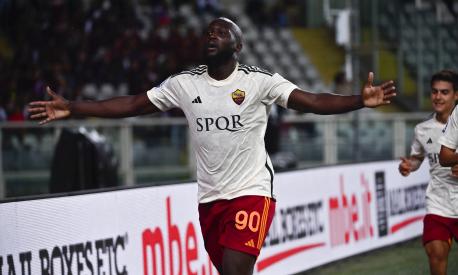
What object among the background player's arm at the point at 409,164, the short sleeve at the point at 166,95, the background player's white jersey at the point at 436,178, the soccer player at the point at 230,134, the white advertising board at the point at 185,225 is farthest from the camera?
the background player's arm at the point at 409,164

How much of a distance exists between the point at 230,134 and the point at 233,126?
0.18 ft

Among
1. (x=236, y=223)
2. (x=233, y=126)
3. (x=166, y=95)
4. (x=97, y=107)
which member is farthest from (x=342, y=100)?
(x=97, y=107)

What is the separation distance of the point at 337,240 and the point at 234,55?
589 centimetres

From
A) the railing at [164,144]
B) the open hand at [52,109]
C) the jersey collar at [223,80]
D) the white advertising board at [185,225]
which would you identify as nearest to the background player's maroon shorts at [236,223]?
the jersey collar at [223,80]

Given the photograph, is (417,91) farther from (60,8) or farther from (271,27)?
(60,8)

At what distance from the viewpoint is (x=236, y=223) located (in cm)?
678

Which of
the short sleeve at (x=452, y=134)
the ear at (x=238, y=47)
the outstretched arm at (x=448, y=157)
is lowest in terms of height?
the outstretched arm at (x=448, y=157)

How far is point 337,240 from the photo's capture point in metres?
12.3

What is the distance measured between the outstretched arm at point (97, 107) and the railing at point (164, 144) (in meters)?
9.35

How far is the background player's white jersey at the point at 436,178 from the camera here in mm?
8734

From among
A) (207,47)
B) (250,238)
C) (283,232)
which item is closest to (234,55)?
(207,47)

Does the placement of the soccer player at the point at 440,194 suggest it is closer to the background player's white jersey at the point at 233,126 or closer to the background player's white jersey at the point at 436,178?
the background player's white jersey at the point at 436,178

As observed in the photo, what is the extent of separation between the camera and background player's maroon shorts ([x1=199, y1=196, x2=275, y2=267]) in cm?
677

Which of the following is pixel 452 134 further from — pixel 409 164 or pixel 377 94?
pixel 377 94
